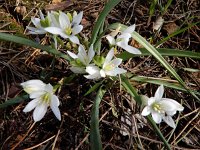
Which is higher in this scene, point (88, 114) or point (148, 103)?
point (148, 103)

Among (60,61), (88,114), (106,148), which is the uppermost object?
(60,61)

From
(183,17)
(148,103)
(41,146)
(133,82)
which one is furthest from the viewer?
(183,17)

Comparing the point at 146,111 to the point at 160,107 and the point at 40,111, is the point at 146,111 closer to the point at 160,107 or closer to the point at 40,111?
the point at 160,107

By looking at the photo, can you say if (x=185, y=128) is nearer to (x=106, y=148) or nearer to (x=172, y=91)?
(x=172, y=91)

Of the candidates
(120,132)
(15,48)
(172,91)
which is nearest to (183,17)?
(172,91)

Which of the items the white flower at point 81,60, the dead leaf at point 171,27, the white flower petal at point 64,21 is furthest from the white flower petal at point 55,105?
the dead leaf at point 171,27

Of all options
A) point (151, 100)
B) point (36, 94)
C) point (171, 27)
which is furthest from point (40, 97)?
point (171, 27)
